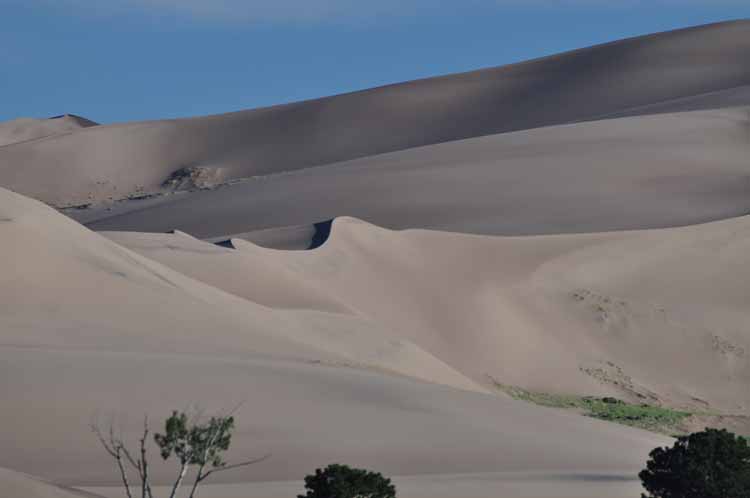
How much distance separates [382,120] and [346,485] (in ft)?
→ 264

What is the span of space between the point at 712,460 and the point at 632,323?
80.0ft

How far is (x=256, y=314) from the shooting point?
31062 mm

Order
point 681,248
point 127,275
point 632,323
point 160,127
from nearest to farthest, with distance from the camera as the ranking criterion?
point 127,275 < point 632,323 < point 681,248 < point 160,127

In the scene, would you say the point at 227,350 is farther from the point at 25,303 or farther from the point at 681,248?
the point at 681,248

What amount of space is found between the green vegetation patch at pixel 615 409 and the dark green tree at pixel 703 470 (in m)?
13.3

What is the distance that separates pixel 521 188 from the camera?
5641 cm

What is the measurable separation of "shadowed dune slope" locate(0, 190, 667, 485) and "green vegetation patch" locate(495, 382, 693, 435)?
3.61m

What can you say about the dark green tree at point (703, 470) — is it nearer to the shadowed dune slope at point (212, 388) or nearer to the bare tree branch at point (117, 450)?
the shadowed dune slope at point (212, 388)

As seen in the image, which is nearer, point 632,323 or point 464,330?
point 464,330

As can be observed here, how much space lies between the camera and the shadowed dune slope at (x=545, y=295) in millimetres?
37469

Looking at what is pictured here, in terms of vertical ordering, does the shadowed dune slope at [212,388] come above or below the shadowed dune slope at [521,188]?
below

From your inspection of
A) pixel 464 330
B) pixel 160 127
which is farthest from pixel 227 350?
pixel 160 127

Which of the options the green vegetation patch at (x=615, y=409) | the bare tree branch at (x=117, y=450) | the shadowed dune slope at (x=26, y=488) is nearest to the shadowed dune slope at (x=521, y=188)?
the green vegetation patch at (x=615, y=409)

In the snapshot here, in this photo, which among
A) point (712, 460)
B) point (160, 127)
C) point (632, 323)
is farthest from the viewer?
point (160, 127)
